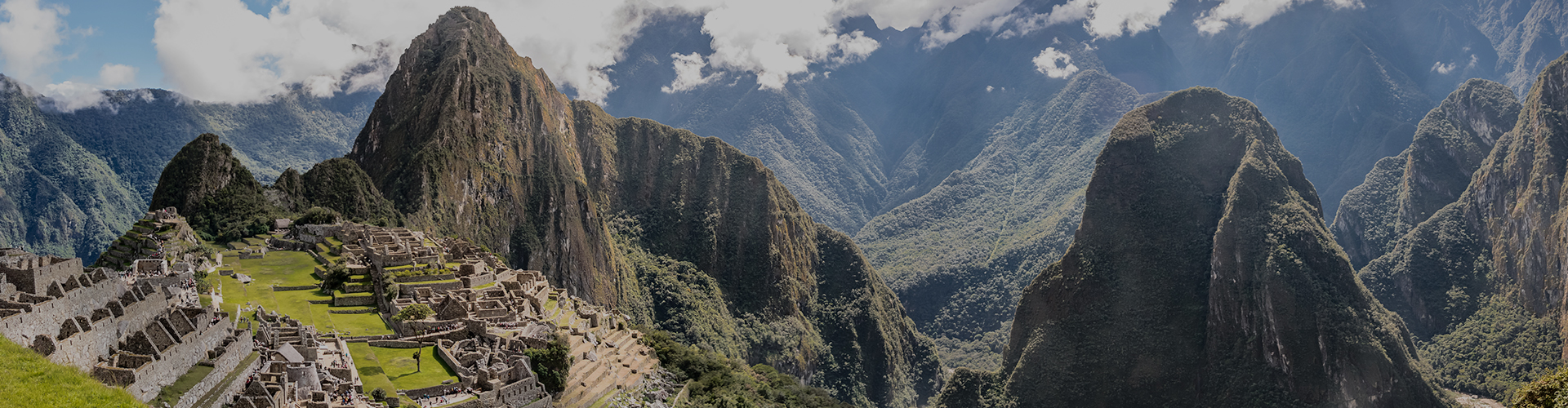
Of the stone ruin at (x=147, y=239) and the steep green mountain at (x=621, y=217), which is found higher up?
the steep green mountain at (x=621, y=217)

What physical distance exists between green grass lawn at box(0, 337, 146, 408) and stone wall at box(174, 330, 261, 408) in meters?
3.27

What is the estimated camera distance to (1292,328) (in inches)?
4801

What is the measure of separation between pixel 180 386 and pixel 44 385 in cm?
602

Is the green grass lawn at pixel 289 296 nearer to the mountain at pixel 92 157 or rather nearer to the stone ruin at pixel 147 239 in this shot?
the stone ruin at pixel 147 239

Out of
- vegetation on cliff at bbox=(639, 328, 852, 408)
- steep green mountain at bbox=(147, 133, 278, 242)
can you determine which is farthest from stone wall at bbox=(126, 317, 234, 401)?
steep green mountain at bbox=(147, 133, 278, 242)

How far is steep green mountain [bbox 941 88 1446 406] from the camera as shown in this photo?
119 meters

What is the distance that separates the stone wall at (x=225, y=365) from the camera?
94.6ft

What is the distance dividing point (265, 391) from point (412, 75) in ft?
439

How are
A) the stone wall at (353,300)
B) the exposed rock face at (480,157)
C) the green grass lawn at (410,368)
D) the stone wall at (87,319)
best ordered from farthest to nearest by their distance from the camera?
the exposed rock face at (480,157) < the stone wall at (353,300) < the green grass lawn at (410,368) < the stone wall at (87,319)

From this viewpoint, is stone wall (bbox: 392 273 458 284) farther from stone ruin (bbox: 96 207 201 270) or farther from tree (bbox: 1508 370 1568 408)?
tree (bbox: 1508 370 1568 408)

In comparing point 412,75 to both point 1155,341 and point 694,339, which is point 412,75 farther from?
point 1155,341

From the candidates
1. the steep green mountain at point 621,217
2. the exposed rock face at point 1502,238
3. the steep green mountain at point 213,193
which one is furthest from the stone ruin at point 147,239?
the exposed rock face at point 1502,238

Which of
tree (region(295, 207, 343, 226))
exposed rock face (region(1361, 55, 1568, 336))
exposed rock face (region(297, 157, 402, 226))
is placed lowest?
tree (region(295, 207, 343, 226))

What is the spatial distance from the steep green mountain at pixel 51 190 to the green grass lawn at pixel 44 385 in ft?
388
